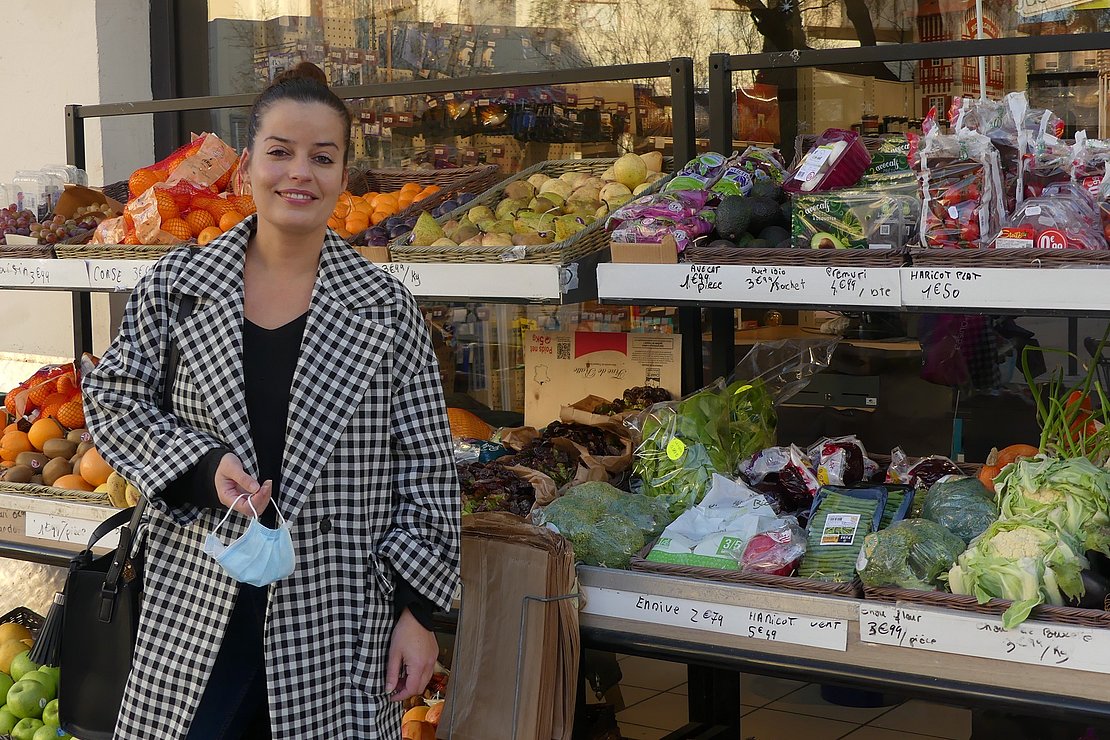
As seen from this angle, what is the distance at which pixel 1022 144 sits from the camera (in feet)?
8.09

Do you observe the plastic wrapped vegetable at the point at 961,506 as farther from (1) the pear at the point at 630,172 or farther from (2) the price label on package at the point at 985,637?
(1) the pear at the point at 630,172

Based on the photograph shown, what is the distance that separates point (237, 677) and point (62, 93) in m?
3.46

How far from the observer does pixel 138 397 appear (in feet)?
6.84

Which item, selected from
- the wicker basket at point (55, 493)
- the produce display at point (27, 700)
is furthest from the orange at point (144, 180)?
the produce display at point (27, 700)

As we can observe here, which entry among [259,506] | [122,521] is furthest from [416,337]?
[122,521]

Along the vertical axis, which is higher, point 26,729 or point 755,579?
point 755,579

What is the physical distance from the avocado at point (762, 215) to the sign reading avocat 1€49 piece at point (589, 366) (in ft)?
2.82

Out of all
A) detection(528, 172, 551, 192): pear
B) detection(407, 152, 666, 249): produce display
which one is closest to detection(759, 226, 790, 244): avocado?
detection(407, 152, 666, 249): produce display

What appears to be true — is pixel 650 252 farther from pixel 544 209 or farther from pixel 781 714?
pixel 781 714

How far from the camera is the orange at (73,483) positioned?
11.1ft

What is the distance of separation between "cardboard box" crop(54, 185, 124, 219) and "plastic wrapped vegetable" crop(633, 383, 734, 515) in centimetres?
198

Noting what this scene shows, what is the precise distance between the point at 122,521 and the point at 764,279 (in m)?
1.35

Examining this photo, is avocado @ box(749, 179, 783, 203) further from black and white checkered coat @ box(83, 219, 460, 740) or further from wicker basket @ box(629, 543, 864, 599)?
black and white checkered coat @ box(83, 219, 460, 740)

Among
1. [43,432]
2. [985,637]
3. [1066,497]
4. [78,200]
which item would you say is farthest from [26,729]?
[1066,497]
